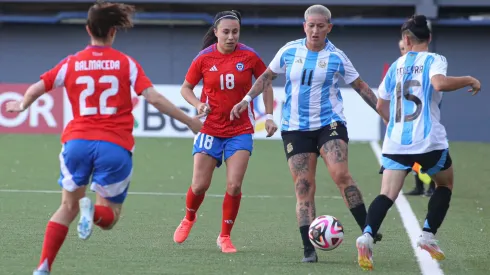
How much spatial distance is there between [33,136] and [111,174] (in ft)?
53.0

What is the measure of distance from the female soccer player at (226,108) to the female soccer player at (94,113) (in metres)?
2.01

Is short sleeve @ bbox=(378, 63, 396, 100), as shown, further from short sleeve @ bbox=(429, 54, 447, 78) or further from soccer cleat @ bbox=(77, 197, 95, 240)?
soccer cleat @ bbox=(77, 197, 95, 240)

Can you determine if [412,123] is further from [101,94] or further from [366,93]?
[101,94]

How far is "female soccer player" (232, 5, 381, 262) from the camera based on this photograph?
836 cm

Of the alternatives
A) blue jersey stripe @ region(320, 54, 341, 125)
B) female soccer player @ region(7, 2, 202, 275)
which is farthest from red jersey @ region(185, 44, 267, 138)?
female soccer player @ region(7, 2, 202, 275)

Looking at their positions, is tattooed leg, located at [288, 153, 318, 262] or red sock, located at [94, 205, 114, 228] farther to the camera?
tattooed leg, located at [288, 153, 318, 262]

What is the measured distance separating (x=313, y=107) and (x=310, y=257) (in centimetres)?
124

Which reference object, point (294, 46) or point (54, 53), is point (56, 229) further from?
point (54, 53)

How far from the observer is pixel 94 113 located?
682 centimetres

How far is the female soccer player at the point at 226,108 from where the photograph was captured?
29.2 ft

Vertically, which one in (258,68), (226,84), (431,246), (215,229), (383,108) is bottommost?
(215,229)

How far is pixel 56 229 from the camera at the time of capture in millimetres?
6809

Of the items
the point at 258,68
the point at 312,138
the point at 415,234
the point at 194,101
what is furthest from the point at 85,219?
the point at 415,234

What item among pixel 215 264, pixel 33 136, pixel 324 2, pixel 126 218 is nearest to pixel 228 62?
pixel 215 264
